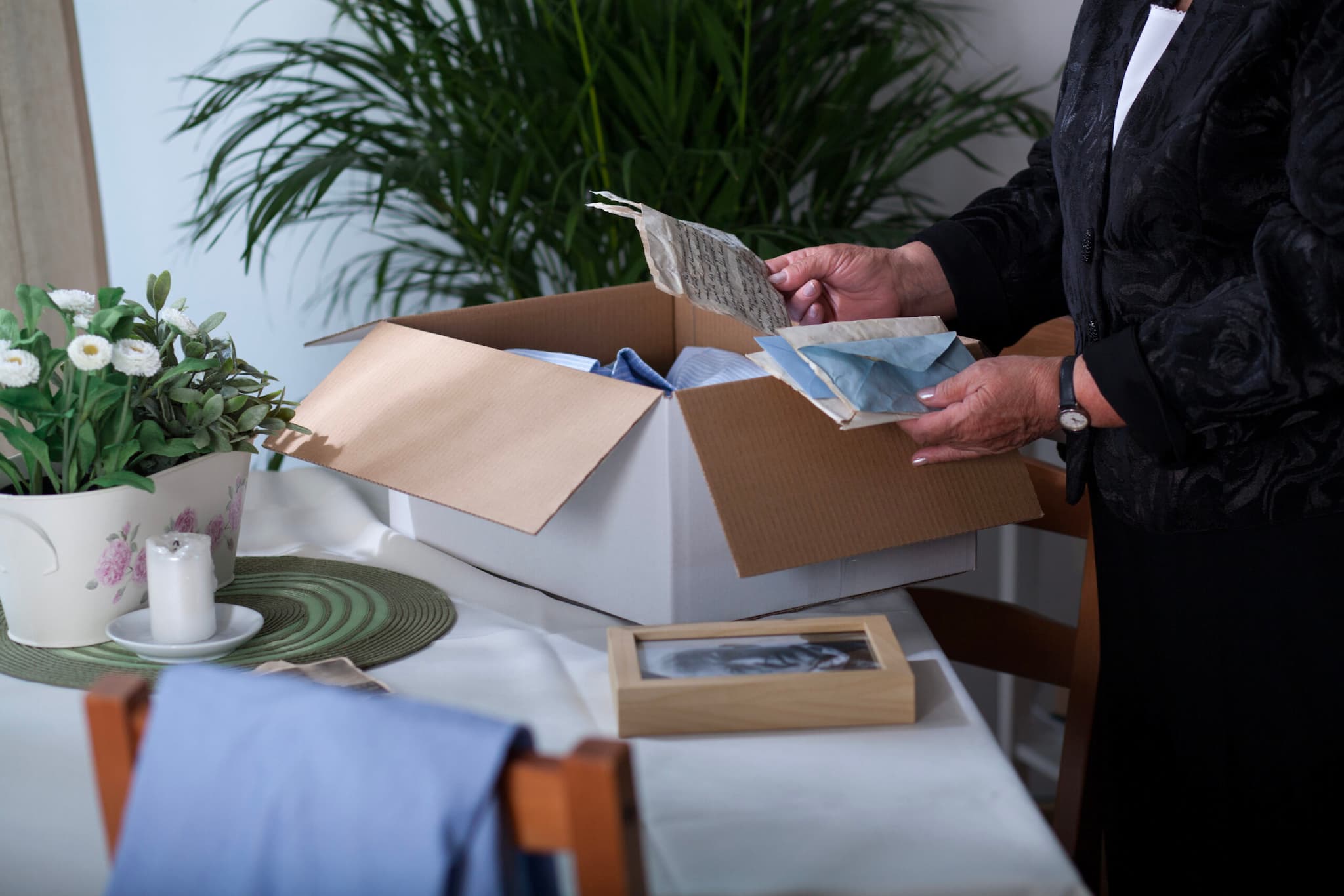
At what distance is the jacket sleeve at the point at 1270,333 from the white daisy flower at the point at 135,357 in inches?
28.6

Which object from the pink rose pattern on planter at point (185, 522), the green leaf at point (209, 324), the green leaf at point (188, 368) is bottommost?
the pink rose pattern on planter at point (185, 522)

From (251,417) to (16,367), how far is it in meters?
0.18

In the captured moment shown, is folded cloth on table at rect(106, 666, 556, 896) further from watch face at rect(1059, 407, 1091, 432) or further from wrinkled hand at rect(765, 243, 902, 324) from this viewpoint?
wrinkled hand at rect(765, 243, 902, 324)

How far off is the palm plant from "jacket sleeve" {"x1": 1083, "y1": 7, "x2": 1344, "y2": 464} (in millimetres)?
835

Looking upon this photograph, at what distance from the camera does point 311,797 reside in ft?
1.63

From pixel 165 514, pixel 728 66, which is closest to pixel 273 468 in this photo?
pixel 165 514

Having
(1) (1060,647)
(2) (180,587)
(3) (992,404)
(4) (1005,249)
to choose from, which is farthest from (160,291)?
(1) (1060,647)

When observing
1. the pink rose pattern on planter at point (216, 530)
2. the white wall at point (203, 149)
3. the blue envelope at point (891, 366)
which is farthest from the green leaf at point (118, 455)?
the white wall at point (203, 149)

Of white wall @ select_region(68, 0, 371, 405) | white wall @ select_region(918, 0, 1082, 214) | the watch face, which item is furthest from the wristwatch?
white wall @ select_region(68, 0, 371, 405)

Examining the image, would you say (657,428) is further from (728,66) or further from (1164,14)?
(728,66)

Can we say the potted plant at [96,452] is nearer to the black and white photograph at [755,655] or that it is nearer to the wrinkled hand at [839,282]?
the black and white photograph at [755,655]

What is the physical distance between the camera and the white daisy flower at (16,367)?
33.2 inches

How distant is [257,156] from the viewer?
2.25 meters

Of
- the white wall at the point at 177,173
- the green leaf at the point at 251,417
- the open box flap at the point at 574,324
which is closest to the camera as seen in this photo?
the green leaf at the point at 251,417
